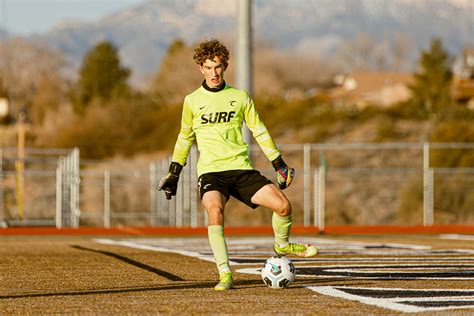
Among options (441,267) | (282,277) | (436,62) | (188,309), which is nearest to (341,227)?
(441,267)

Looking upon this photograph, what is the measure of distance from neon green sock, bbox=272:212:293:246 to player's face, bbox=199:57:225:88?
1149 millimetres

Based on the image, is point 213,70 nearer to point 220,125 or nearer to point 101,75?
point 220,125

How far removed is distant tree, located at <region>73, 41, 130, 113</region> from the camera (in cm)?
7781

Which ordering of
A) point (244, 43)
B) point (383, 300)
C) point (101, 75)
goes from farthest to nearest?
point (101, 75)
point (244, 43)
point (383, 300)

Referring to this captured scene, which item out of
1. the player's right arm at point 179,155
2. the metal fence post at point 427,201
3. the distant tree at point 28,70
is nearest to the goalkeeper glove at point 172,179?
the player's right arm at point 179,155

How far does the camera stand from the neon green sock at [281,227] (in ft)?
31.3

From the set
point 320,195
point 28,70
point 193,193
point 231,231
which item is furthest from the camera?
point 28,70

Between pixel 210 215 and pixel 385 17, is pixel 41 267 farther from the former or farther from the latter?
pixel 385 17

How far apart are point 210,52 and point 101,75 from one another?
69.6 m

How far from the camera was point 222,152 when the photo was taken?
31.0 feet

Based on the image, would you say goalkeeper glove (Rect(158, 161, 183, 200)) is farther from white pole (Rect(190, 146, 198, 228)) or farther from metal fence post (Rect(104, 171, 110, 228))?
metal fence post (Rect(104, 171, 110, 228))

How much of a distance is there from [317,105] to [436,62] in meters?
20.4

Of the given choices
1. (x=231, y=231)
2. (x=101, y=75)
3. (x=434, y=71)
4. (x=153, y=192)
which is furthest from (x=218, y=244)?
(x=101, y=75)

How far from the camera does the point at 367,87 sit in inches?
4178
